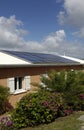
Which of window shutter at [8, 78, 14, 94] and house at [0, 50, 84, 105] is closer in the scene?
house at [0, 50, 84, 105]

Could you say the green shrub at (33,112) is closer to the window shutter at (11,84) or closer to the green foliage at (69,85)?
the green foliage at (69,85)

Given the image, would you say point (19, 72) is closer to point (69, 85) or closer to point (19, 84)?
point (19, 84)

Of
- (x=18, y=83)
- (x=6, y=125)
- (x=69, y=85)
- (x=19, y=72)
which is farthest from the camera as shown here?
(x=18, y=83)

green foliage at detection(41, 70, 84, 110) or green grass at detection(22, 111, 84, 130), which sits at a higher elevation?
green foliage at detection(41, 70, 84, 110)

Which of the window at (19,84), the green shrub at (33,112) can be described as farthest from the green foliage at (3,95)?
the green shrub at (33,112)

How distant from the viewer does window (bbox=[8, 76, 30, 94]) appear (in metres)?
14.5

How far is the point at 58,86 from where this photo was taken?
41.1 ft

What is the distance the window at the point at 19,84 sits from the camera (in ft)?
47.4

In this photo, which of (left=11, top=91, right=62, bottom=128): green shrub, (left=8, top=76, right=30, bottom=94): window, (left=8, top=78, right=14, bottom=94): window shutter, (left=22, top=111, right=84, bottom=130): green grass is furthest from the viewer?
(left=8, top=76, right=30, bottom=94): window

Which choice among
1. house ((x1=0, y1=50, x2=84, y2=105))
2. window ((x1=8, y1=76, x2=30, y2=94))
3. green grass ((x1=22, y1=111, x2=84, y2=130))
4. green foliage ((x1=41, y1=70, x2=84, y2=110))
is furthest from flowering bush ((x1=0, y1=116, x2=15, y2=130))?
window ((x1=8, y1=76, x2=30, y2=94))

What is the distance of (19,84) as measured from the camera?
15812mm

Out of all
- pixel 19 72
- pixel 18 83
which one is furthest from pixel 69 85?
pixel 18 83

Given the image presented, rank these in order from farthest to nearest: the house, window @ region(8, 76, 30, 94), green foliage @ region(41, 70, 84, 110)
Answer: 1. window @ region(8, 76, 30, 94)
2. the house
3. green foliage @ region(41, 70, 84, 110)

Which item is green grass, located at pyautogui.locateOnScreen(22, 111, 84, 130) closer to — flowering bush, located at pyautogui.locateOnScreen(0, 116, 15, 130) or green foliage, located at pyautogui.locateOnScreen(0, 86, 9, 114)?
flowering bush, located at pyautogui.locateOnScreen(0, 116, 15, 130)
